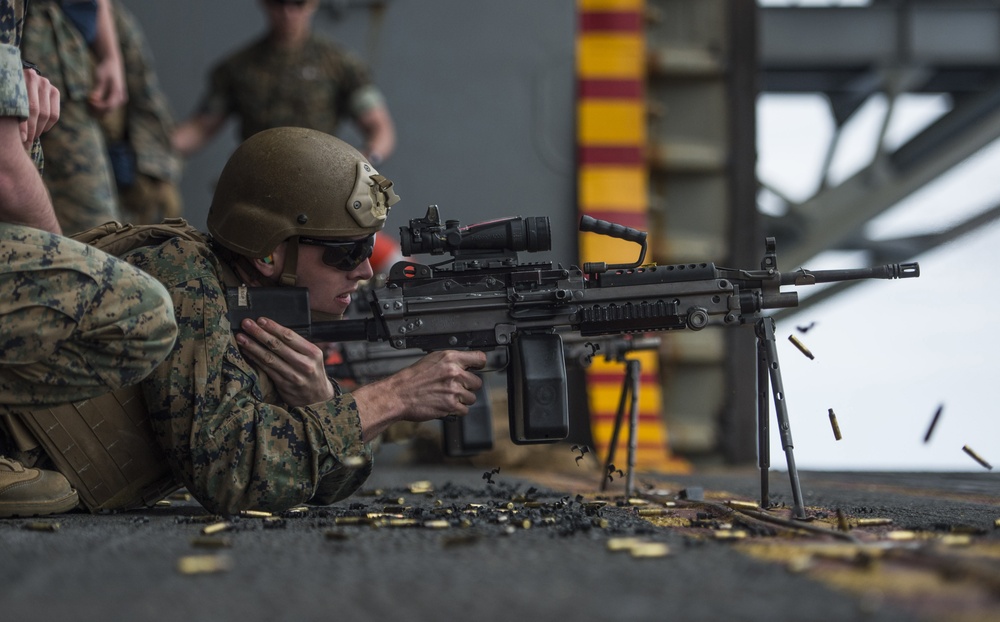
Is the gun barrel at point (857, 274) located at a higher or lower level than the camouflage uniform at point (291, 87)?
lower

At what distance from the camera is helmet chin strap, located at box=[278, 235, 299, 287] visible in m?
2.79

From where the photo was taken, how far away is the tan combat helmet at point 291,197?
273cm

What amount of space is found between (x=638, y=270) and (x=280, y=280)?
899 mm

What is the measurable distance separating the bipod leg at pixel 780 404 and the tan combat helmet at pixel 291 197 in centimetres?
98

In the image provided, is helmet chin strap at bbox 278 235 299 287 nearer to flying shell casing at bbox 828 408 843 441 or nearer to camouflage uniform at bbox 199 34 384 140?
flying shell casing at bbox 828 408 843 441

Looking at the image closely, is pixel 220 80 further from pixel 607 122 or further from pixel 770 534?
pixel 770 534

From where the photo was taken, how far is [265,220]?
273cm

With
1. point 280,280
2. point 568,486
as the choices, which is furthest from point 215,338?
point 568,486

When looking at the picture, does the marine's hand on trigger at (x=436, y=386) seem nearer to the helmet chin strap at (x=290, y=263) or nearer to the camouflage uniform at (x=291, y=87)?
the helmet chin strap at (x=290, y=263)

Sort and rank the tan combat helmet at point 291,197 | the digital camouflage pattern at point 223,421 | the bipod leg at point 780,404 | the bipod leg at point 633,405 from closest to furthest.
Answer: the digital camouflage pattern at point 223,421 → the bipod leg at point 780,404 → the tan combat helmet at point 291,197 → the bipod leg at point 633,405

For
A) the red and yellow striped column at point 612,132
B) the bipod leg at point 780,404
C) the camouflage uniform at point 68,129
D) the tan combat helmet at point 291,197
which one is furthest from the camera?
the red and yellow striped column at point 612,132

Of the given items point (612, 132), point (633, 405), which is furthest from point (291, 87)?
point (633, 405)

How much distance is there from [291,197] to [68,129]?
71.3 inches

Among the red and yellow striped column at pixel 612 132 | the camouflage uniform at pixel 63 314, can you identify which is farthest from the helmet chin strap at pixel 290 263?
the red and yellow striped column at pixel 612 132
